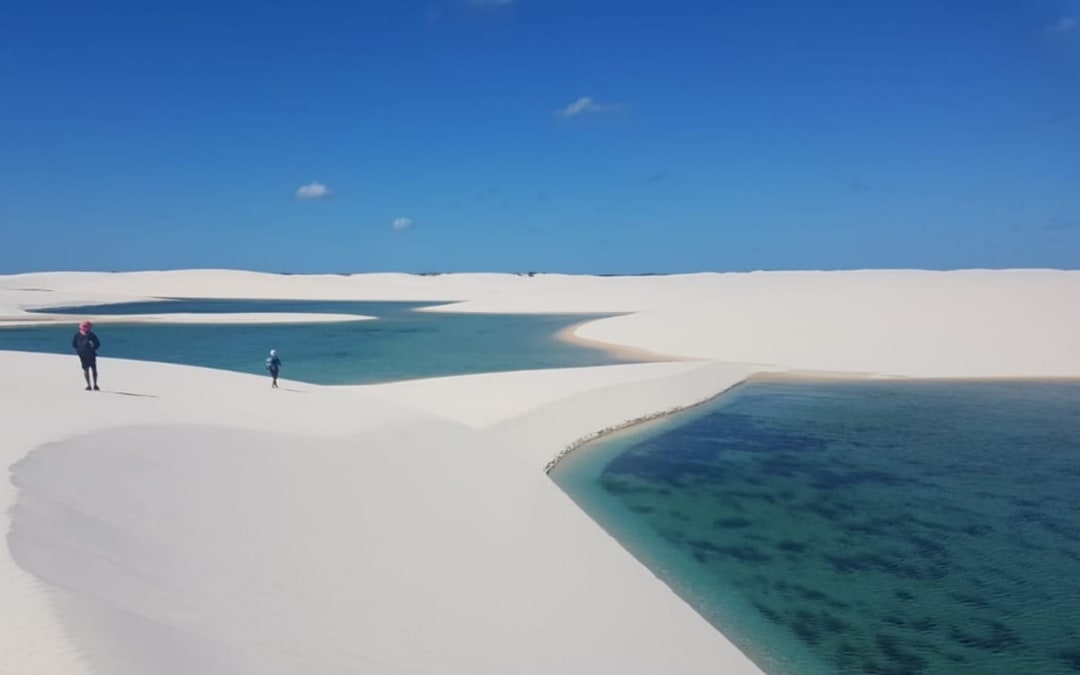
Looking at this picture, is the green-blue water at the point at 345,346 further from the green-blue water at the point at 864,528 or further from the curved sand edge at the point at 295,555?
the curved sand edge at the point at 295,555

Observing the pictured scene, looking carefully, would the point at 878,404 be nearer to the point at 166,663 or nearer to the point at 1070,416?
the point at 1070,416

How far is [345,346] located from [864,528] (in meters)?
31.1

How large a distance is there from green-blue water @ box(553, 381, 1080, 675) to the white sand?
1.03m

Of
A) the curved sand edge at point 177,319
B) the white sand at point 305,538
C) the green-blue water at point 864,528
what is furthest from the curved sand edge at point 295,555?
the curved sand edge at point 177,319

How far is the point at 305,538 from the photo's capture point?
737cm

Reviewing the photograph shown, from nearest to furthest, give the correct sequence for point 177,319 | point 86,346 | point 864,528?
point 864,528, point 86,346, point 177,319

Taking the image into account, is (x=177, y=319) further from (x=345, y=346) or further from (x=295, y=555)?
(x=295, y=555)

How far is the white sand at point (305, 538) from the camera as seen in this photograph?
4.71 metres

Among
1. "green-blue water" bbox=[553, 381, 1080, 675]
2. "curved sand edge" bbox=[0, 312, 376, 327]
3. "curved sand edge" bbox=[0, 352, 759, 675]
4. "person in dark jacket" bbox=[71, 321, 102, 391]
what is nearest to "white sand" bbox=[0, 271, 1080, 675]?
"curved sand edge" bbox=[0, 352, 759, 675]

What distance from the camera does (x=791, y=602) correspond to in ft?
28.3

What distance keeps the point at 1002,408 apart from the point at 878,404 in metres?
3.27

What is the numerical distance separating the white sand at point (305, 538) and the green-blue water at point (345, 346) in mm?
8638

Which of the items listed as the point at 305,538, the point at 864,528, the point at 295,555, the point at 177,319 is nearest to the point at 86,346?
the point at 305,538

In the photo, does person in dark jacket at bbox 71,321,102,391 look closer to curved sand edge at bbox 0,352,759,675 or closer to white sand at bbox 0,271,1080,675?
curved sand edge at bbox 0,352,759,675
